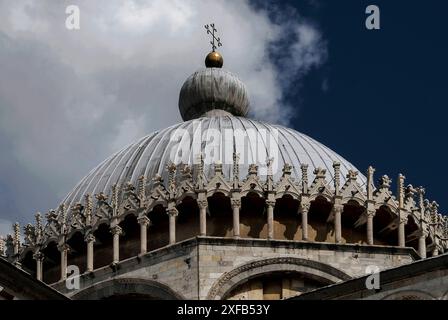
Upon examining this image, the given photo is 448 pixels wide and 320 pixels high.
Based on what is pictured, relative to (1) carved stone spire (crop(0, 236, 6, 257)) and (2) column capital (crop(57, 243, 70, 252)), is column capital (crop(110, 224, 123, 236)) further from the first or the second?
(1) carved stone spire (crop(0, 236, 6, 257))

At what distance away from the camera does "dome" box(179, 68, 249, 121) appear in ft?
161

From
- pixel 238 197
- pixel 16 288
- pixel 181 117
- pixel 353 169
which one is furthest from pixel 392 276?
pixel 181 117

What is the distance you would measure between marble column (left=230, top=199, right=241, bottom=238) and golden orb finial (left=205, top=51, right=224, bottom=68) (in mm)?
8371

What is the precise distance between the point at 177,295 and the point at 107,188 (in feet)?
15.8

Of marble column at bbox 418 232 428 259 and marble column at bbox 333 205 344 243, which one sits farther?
marble column at bbox 418 232 428 259

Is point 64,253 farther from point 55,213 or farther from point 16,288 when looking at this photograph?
point 16,288

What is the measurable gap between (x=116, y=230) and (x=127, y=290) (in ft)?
5.52

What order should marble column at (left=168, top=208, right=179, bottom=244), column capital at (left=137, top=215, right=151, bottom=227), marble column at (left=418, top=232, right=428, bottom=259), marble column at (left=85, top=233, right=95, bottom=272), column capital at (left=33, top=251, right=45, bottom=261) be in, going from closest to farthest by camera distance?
marble column at (left=168, top=208, right=179, bottom=244)
column capital at (left=137, top=215, right=151, bottom=227)
marble column at (left=85, top=233, right=95, bottom=272)
marble column at (left=418, top=232, right=428, bottom=259)
column capital at (left=33, top=251, right=45, bottom=261)

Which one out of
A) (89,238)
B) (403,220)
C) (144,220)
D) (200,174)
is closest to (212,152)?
(200,174)

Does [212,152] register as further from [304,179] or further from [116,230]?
[116,230]

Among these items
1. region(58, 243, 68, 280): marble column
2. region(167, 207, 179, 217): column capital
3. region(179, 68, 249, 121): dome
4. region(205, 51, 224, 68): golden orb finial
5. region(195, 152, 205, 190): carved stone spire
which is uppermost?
region(205, 51, 224, 68): golden orb finial

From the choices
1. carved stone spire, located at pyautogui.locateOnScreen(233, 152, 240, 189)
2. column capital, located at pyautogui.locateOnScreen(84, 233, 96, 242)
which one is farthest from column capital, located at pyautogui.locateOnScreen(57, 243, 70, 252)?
carved stone spire, located at pyautogui.locateOnScreen(233, 152, 240, 189)

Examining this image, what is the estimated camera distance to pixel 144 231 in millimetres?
43188

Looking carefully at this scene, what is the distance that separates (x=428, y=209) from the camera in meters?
45.6
